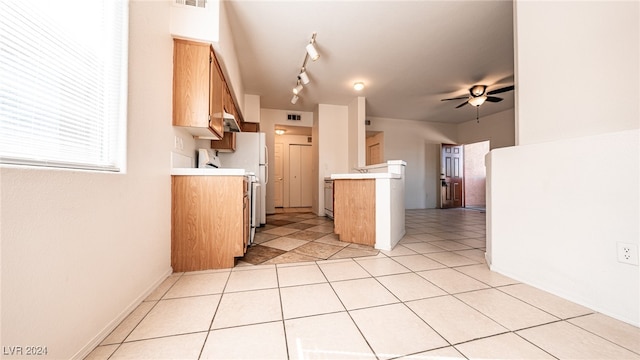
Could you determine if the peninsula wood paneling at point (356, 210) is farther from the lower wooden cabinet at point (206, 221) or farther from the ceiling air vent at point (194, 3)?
the ceiling air vent at point (194, 3)

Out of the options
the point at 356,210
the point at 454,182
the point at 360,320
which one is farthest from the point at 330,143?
the point at 454,182

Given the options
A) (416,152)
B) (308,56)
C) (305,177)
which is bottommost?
(305,177)

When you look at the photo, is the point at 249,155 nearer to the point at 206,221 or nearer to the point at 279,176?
the point at 206,221

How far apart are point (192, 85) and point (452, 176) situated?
288 inches

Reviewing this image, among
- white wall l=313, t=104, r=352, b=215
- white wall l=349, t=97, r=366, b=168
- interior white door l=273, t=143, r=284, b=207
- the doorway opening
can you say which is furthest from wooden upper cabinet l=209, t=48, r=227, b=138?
the doorway opening

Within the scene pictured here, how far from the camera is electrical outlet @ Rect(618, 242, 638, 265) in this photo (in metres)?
1.16

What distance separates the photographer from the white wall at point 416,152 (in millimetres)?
6402

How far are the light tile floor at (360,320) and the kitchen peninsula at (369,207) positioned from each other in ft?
2.19

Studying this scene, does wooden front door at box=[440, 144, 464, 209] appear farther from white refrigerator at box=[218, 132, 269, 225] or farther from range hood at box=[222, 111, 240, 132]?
range hood at box=[222, 111, 240, 132]

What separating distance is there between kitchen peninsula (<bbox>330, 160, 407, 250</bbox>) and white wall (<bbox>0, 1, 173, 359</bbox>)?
1859 mm

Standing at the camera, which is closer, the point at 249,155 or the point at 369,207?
the point at 369,207

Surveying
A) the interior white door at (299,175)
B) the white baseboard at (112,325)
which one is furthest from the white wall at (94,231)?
the interior white door at (299,175)

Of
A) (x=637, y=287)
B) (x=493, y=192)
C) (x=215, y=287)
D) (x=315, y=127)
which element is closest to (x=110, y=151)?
(x=215, y=287)

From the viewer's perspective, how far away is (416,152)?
6578 millimetres
